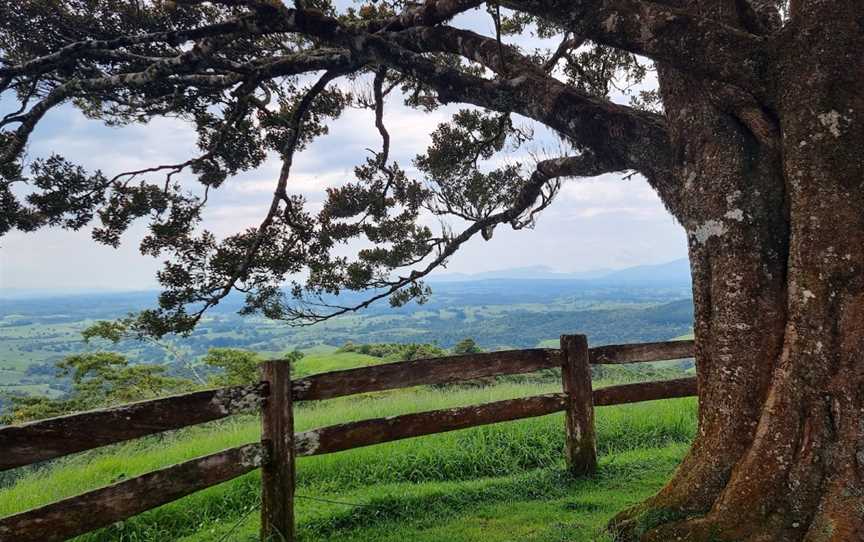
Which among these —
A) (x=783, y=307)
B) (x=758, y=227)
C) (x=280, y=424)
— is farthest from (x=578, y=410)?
(x=280, y=424)

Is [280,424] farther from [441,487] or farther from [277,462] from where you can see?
[441,487]

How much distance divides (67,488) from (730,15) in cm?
863

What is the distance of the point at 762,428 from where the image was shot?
12.3 feet

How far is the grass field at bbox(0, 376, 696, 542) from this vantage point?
5.00 m

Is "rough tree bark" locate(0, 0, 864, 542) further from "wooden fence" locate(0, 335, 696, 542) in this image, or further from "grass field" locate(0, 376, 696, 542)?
"wooden fence" locate(0, 335, 696, 542)

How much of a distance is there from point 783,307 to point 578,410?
2757 millimetres

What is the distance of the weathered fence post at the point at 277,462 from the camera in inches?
178

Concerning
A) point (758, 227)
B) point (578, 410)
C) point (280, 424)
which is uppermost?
point (758, 227)

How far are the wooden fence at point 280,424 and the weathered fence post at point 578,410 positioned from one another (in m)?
0.01

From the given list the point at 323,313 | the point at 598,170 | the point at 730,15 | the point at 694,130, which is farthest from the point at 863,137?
the point at 323,313

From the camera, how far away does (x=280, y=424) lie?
181 inches

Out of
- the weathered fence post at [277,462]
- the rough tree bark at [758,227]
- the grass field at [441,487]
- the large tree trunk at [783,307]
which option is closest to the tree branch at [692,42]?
the rough tree bark at [758,227]

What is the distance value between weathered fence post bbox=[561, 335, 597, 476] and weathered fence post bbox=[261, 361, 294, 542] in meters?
3.14

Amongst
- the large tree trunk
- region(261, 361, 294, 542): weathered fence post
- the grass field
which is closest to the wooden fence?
region(261, 361, 294, 542): weathered fence post
